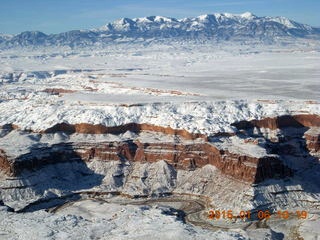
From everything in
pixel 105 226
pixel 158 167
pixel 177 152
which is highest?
pixel 177 152

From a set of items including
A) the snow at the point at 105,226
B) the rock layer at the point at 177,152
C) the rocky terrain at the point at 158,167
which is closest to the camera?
the snow at the point at 105,226

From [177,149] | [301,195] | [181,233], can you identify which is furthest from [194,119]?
[181,233]

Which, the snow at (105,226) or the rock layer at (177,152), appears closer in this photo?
the snow at (105,226)

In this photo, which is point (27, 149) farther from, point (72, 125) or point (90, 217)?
point (90, 217)

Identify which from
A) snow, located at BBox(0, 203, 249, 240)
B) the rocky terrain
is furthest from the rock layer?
snow, located at BBox(0, 203, 249, 240)

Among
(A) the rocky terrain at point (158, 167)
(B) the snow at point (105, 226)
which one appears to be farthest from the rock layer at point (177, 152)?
(B) the snow at point (105, 226)

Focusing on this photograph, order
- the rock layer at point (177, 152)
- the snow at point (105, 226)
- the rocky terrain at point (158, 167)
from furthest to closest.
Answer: the rock layer at point (177, 152) < the rocky terrain at point (158, 167) < the snow at point (105, 226)

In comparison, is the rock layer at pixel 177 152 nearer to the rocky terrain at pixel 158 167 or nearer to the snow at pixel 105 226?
A: the rocky terrain at pixel 158 167

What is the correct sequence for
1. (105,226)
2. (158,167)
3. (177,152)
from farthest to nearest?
(177,152), (158,167), (105,226)

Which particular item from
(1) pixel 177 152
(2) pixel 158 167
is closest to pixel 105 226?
(2) pixel 158 167

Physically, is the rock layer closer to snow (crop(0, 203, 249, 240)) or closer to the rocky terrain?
the rocky terrain

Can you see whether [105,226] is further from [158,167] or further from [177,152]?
[177,152]
